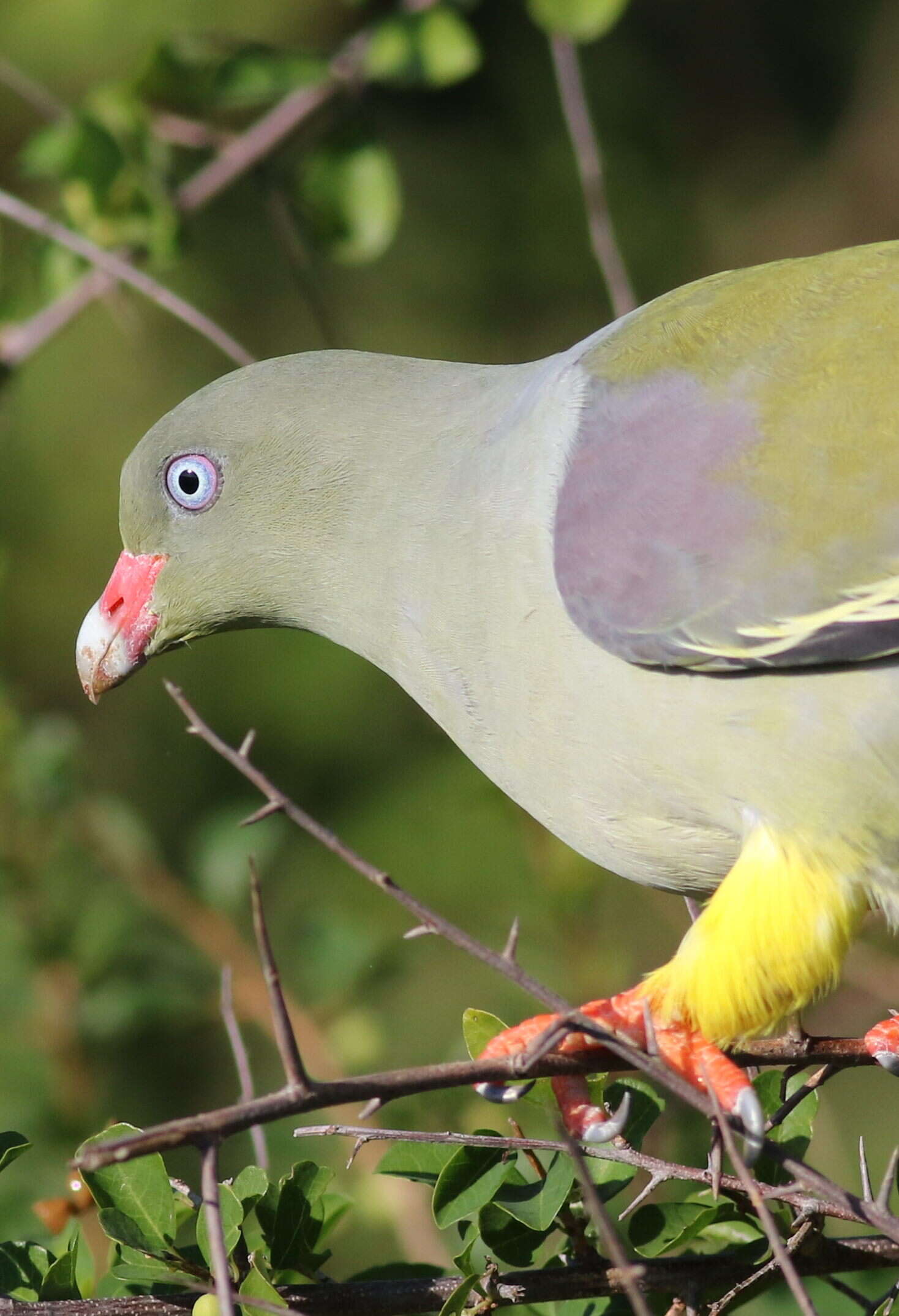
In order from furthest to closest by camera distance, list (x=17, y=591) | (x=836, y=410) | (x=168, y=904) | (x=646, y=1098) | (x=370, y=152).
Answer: (x=17, y=591), (x=168, y=904), (x=370, y=152), (x=836, y=410), (x=646, y=1098)

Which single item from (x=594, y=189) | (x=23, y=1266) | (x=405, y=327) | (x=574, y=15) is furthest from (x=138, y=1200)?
(x=405, y=327)

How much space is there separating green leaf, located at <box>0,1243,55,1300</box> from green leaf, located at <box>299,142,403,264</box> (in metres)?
2.13

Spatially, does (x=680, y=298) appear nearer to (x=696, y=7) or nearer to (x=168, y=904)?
(x=168, y=904)

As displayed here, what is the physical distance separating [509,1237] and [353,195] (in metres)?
2.18

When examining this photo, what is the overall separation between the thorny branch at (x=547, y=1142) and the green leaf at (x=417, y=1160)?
0.46 feet

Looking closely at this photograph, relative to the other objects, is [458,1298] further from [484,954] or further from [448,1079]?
[484,954]

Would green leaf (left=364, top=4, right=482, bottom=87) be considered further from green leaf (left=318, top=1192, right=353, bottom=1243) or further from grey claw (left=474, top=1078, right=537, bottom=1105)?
green leaf (left=318, top=1192, right=353, bottom=1243)

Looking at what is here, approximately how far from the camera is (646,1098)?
6.24 ft

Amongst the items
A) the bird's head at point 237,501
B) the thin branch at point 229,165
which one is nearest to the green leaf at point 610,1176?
the bird's head at point 237,501

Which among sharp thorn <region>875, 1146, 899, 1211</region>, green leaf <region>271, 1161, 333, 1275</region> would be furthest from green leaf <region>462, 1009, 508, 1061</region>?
sharp thorn <region>875, 1146, 899, 1211</region>

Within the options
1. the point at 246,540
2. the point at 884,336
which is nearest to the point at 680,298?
the point at 884,336

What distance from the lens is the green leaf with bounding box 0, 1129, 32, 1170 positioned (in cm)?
164

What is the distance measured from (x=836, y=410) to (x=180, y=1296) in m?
1.39

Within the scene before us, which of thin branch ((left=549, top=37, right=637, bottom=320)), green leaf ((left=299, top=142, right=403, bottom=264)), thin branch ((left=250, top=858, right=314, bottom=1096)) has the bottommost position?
thin branch ((left=250, top=858, right=314, bottom=1096))
